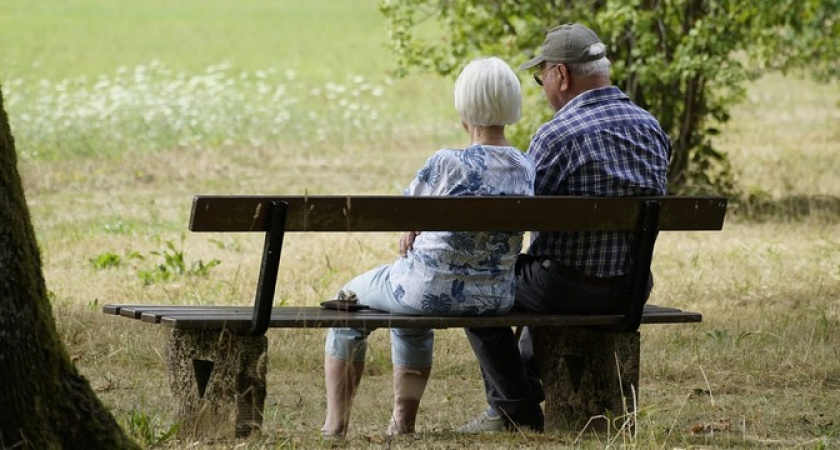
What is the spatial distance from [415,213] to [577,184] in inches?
32.6

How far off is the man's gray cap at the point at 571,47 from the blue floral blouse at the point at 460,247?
55cm

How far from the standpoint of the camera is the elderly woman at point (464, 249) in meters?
5.63

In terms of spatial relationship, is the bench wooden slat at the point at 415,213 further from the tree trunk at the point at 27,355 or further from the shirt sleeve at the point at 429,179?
the tree trunk at the point at 27,355

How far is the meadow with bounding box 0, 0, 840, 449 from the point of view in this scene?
21.7 feet

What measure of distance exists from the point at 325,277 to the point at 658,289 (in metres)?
2.11

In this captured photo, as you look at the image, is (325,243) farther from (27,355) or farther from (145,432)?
(27,355)

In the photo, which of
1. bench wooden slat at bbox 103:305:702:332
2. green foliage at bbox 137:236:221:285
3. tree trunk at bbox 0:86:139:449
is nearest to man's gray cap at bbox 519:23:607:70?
bench wooden slat at bbox 103:305:702:332

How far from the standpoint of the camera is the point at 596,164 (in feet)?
19.1

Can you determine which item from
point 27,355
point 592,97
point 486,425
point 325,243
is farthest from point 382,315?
point 325,243

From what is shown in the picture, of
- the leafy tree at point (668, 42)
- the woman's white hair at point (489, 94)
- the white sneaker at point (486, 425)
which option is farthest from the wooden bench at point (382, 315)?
the leafy tree at point (668, 42)

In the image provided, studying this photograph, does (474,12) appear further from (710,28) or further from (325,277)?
(325,277)

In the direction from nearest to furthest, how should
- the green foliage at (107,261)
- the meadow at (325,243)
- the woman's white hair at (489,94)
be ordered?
the woman's white hair at (489,94) → the meadow at (325,243) → the green foliage at (107,261)

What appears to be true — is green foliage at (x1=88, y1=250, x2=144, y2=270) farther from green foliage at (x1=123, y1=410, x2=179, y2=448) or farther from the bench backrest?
the bench backrest

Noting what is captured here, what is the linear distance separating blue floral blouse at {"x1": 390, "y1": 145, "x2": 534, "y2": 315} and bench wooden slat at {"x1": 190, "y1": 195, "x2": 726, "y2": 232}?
8.0 inches
